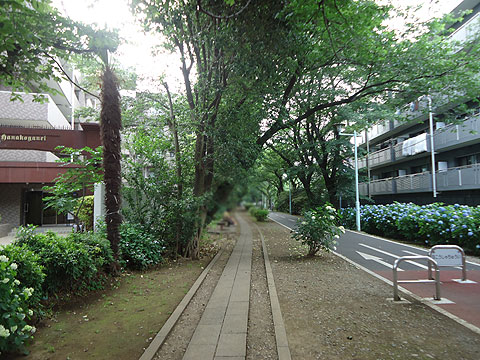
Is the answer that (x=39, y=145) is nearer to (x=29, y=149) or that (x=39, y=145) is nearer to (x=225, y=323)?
(x=29, y=149)

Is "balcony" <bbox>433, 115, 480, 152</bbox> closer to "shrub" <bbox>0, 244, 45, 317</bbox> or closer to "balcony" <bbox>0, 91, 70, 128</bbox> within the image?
"shrub" <bbox>0, 244, 45, 317</bbox>

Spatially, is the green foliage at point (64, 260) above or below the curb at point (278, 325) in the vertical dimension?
above

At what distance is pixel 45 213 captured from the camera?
17469 millimetres

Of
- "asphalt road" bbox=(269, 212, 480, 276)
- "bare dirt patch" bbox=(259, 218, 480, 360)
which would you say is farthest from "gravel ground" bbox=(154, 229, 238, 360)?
"asphalt road" bbox=(269, 212, 480, 276)

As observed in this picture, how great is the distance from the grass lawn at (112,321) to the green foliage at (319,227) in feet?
11.8

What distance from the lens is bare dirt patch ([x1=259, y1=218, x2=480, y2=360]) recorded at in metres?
3.19

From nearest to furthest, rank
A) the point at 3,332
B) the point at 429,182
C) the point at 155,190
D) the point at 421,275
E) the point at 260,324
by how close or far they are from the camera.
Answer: the point at 3,332
the point at 260,324
the point at 421,275
the point at 155,190
the point at 429,182

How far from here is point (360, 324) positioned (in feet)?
12.9

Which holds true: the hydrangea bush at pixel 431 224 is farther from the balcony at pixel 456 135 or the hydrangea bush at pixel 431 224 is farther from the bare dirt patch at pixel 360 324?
the balcony at pixel 456 135

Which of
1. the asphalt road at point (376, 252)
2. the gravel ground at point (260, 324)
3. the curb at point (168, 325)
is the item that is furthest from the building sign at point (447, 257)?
the curb at point (168, 325)

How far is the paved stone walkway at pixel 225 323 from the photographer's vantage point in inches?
127

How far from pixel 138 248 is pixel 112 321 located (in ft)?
10.6

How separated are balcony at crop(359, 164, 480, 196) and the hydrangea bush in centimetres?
579

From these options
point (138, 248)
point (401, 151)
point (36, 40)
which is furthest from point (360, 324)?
point (401, 151)
